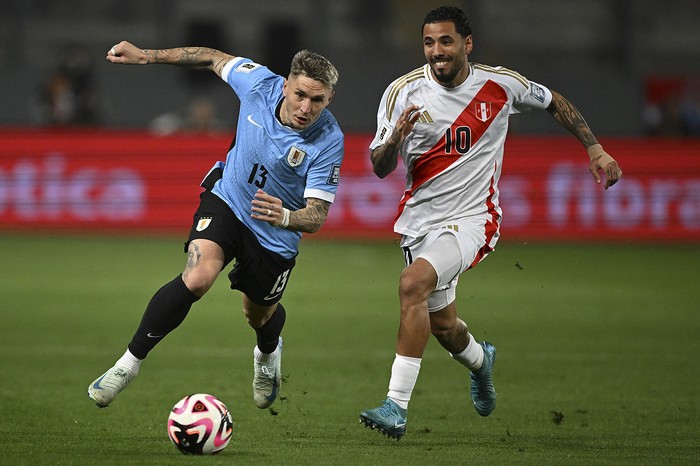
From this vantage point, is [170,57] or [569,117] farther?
[569,117]

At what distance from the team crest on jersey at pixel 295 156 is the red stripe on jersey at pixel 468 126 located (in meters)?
0.76

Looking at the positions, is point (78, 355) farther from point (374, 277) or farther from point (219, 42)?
point (219, 42)

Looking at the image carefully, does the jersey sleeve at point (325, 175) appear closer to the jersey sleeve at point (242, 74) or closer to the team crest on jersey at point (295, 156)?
the team crest on jersey at point (295, 156)

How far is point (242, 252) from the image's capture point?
7590 mm

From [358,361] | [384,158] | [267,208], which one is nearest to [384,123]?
[384,158]

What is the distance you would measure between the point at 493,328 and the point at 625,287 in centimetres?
378

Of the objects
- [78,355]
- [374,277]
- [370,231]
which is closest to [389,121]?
[78,355]

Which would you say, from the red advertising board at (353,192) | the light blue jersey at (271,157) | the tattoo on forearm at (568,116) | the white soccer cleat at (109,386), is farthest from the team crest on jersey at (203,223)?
the red advertising board at (353,192)

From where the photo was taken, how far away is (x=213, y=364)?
10.1m

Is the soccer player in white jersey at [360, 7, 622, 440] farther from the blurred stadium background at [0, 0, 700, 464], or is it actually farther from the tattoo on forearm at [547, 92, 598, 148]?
the blurred stadium background at [0, 0, 700, 464]

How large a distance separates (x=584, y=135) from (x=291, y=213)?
6.65 ft

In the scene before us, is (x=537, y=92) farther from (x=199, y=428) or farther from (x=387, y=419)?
(x=199, y=428)

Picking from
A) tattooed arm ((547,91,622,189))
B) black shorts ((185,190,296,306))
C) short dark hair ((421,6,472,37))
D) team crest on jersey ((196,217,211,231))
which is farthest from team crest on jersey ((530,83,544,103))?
team crest on jersey ((196,217,211,231))

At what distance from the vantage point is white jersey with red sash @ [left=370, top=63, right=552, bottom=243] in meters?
7.51
